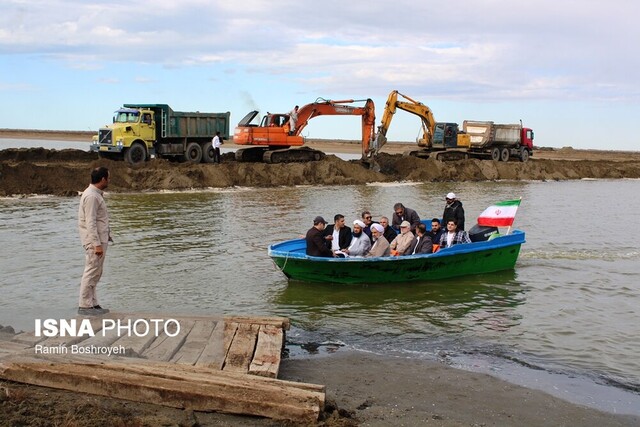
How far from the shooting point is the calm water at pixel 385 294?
881 cm

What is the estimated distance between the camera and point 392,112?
128 ft

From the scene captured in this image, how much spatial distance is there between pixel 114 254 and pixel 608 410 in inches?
439

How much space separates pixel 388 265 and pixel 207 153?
77.9ft

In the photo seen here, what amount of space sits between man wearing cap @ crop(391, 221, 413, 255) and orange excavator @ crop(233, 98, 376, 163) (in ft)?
72.2

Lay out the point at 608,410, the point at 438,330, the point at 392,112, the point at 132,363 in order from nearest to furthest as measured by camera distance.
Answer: the point at 132,363
the point at 608,410
the point at 438,330
the point at 392,112

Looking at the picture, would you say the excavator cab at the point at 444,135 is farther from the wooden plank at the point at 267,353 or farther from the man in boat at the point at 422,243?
the wooden plank at the point at 267,353

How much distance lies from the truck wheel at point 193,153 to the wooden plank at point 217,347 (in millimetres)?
26651

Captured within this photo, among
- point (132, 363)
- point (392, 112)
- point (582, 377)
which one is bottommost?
point (582, 377)

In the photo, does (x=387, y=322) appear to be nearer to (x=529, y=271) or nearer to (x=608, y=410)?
(x=608, y=410)

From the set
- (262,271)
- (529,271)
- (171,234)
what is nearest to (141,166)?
(171,234)

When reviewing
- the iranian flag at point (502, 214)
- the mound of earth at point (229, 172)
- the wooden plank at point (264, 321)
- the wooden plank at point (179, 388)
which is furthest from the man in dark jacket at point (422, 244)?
the mound of earth at point (229, 172)

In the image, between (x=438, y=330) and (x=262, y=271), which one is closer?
(x=438, y=330)

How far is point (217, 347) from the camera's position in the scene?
6.96 meters

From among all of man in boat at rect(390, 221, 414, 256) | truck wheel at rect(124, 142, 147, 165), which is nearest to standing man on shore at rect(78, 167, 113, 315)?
man in boat at rect(390, 221, 414, 256)
